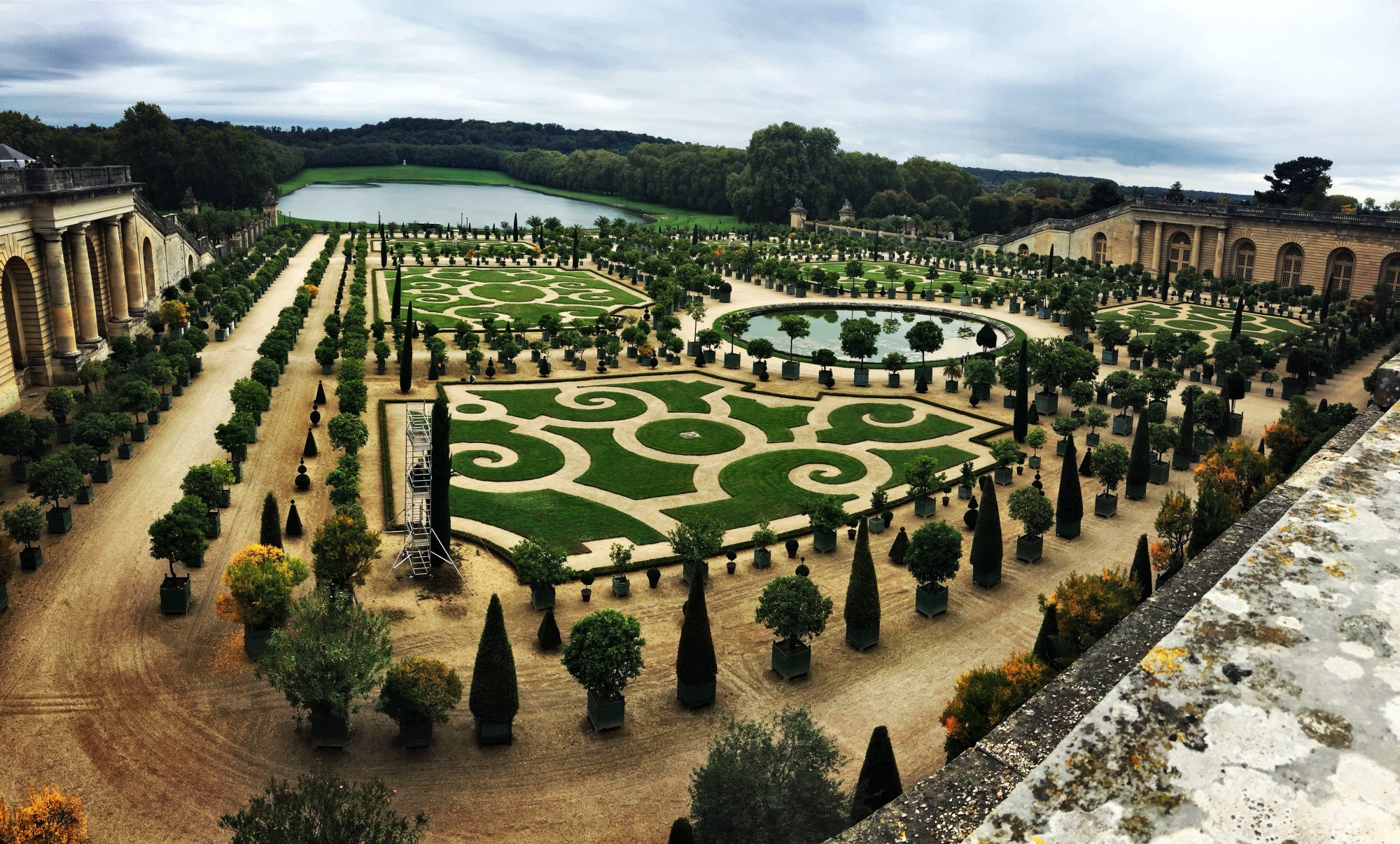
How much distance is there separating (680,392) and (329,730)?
3171 cm

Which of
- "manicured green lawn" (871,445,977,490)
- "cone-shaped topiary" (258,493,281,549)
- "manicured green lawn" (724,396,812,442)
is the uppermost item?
"cone-shaped topiary" (258,493,281,549)

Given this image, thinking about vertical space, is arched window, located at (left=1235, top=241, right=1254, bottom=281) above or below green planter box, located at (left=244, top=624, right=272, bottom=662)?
above

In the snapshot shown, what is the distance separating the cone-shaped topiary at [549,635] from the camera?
25.7 m

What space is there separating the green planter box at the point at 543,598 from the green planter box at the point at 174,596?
9.25 metres

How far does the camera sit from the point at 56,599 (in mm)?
27094

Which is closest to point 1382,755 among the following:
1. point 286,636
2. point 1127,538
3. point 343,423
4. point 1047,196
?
point 286,636

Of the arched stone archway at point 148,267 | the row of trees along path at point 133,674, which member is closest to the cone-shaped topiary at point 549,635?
the row of trees along path at point 133,674

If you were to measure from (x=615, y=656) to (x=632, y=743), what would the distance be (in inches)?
78.1

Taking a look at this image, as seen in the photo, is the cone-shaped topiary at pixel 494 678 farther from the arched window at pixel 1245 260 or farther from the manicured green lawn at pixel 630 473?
the arched window at pixel 1245 260

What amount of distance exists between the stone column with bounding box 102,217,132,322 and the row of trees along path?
27.5 metres

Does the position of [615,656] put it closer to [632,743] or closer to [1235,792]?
[632,743]

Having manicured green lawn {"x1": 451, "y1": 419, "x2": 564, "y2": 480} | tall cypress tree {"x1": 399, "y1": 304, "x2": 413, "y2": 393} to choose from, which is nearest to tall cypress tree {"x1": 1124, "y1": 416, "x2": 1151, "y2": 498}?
manicured green lawn {"x1": 451, "y1": 419, "x2": 564, "y2": 480}

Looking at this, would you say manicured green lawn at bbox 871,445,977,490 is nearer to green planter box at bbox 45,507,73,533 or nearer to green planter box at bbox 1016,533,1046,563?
green planter box at bbox 1016,533,1046,563

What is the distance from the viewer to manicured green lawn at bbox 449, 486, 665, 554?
32625mm
